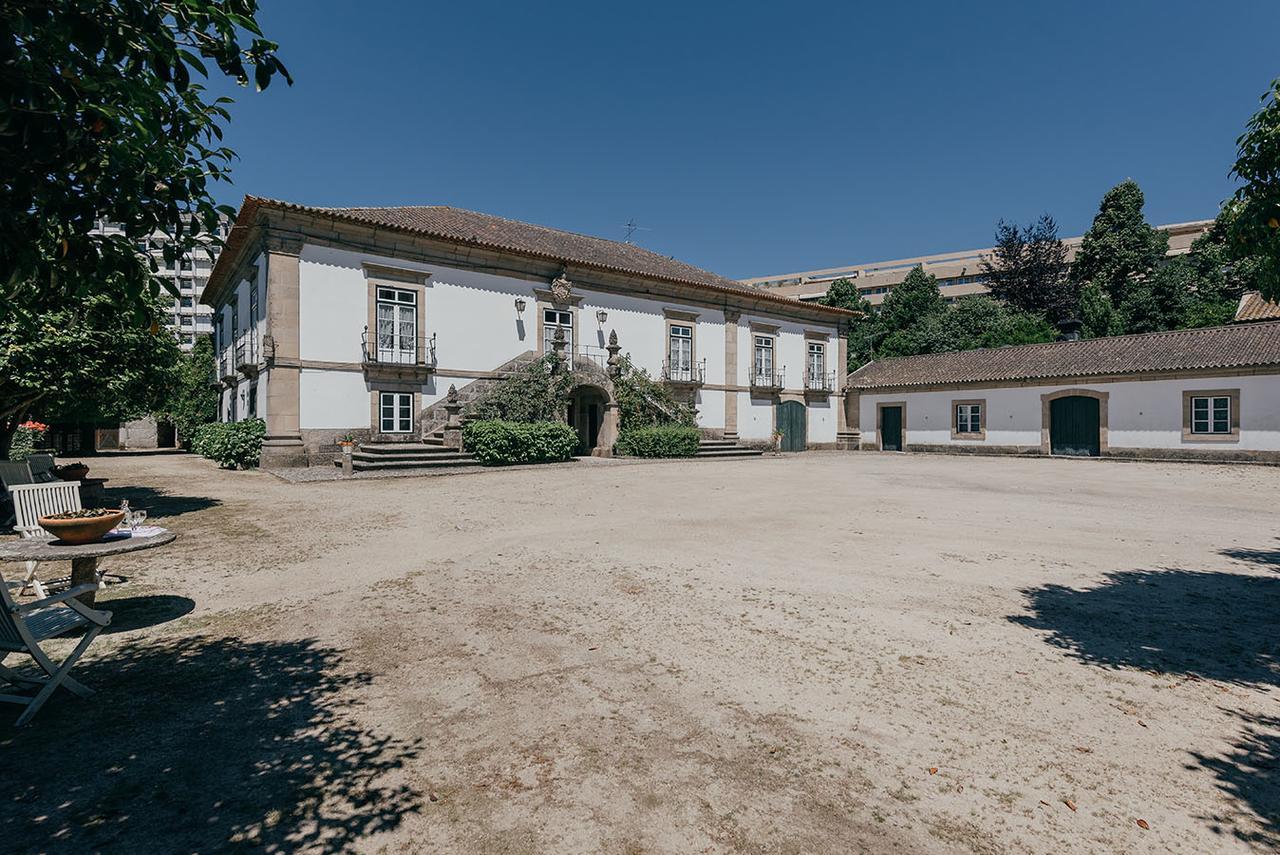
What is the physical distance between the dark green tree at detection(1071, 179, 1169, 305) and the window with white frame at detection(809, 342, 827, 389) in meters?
18.0

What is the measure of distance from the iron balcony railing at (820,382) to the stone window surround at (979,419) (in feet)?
17.5

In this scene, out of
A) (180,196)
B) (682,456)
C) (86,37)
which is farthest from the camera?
(682,456)

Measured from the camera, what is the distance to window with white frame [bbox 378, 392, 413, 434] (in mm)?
17328

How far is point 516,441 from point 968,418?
20.8 m

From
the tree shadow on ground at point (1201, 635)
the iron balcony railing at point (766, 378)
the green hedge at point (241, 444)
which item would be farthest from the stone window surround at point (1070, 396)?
the green hedge at point (241, 444)

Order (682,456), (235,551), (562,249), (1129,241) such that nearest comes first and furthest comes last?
(235,551) → (682,456) → (562,249) → (1129,241)

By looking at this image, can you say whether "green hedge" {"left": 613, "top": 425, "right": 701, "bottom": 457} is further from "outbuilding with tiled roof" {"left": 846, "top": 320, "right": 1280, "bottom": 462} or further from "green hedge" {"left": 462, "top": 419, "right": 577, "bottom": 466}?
"outbuilding with tiled roof" {"left": 846, "top": 320, "right": 1280, "bottom": 462}

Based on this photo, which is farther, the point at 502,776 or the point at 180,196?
the point at 180,196

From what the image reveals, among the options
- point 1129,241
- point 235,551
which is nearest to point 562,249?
point 235,551

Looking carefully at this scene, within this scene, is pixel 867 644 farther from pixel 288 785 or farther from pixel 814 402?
pixel 814 402

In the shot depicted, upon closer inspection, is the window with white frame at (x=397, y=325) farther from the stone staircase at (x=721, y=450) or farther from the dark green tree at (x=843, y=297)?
the dark green tree at (x=843, y=297)

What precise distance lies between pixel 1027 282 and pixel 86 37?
4454cm

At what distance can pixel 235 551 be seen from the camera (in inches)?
257

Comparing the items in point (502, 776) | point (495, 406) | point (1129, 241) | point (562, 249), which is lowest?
point (502, 776)
